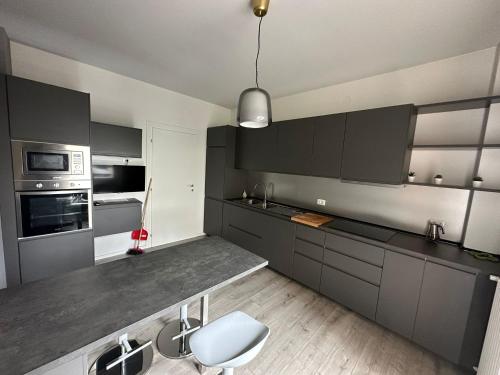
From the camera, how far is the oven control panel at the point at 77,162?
212cm

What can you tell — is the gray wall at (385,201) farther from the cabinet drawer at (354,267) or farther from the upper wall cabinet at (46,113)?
the upper wall cabinet at (46,113)

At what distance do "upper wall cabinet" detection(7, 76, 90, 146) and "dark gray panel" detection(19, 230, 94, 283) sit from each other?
3.22ft

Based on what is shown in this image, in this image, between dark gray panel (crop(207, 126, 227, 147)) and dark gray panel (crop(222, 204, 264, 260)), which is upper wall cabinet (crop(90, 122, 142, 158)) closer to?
dark gray panel (crop(207, 126, 227, 147))

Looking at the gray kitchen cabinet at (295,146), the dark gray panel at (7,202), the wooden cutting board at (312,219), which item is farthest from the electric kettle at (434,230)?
the dark gray panel at (7,202)

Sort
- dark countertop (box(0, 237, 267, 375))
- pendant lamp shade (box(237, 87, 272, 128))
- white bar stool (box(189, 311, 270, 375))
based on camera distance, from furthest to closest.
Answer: pendant lamp shade (box(237, 87, 272, 128)), white bar stool (box(189, 311, 270, 375)), dark countertop (box(0, 237, 267, 375))

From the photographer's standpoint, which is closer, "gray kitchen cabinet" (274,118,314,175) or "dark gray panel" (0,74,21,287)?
"dark gray panel" (0,74,21,287)

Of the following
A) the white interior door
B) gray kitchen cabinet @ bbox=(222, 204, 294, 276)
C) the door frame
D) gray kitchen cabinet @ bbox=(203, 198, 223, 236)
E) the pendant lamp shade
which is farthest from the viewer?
gray kitchen cabinet @ bbox=(203, 198, 223, 236)

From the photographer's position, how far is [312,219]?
2.61 m

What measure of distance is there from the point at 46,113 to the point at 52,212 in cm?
95

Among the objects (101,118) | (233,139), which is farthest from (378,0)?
(101,118)

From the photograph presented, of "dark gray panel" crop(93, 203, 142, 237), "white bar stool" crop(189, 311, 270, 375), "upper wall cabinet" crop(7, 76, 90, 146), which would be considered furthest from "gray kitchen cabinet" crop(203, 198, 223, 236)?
"white bar stool" crop(189, 311, 270, 375)

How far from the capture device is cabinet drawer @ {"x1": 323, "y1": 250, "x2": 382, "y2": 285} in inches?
80.1

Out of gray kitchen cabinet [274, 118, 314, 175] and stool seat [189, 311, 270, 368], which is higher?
gray kitchen cabinet [274, 118, 314, 175]

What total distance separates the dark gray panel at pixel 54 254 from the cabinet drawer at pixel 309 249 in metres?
2.40
